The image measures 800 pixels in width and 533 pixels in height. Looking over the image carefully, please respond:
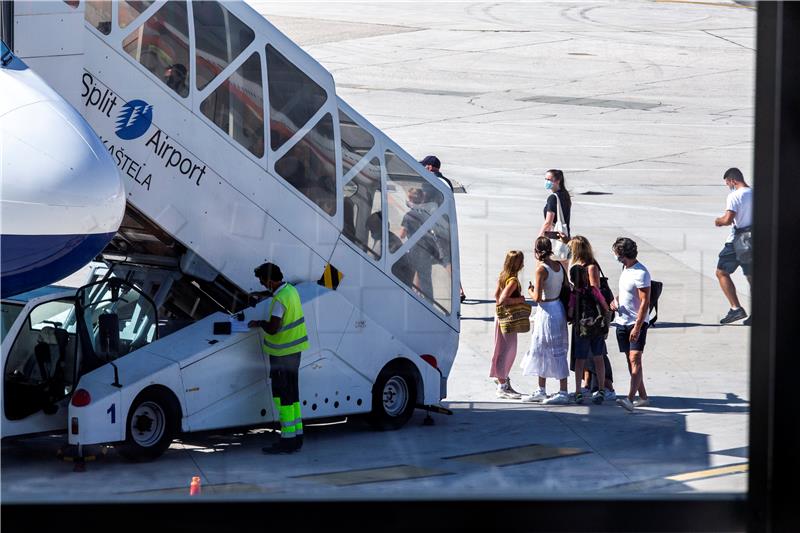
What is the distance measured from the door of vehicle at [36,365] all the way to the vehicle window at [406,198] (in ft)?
10.8

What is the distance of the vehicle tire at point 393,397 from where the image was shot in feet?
37.6

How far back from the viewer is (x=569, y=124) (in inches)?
1117

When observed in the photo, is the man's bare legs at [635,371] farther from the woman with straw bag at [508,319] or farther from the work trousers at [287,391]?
the work trousers at [287,391]

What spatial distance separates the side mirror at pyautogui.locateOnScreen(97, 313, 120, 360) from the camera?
32.6 feet

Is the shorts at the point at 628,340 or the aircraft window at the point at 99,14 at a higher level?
the aircraft window at the point at 99,14

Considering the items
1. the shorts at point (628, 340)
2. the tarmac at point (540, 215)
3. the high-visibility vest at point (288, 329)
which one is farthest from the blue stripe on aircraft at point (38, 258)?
the shorts at point (628, 340)

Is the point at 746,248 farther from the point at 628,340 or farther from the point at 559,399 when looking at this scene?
the point at 559,399

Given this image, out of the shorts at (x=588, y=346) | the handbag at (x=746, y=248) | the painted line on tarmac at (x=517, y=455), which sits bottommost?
the painted line on tarmac at (x=517, y=455)

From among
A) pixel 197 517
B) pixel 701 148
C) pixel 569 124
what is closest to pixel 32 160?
pixel 197 517

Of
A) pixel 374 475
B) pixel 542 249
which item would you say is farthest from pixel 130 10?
pixel 542 249

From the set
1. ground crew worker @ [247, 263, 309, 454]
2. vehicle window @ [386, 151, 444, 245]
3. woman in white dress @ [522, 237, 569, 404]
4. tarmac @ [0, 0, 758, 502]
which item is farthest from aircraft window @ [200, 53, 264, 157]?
woman in white dress @ [522, 237, 569, 404]

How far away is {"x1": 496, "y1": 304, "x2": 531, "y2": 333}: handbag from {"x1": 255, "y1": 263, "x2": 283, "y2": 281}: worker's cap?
2.86 meters

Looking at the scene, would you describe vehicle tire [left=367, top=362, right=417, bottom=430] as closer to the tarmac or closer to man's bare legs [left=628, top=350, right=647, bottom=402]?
the tarmac

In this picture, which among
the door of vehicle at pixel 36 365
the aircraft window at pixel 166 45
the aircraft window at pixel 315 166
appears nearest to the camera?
the door of vehicle at pixel 36 365
